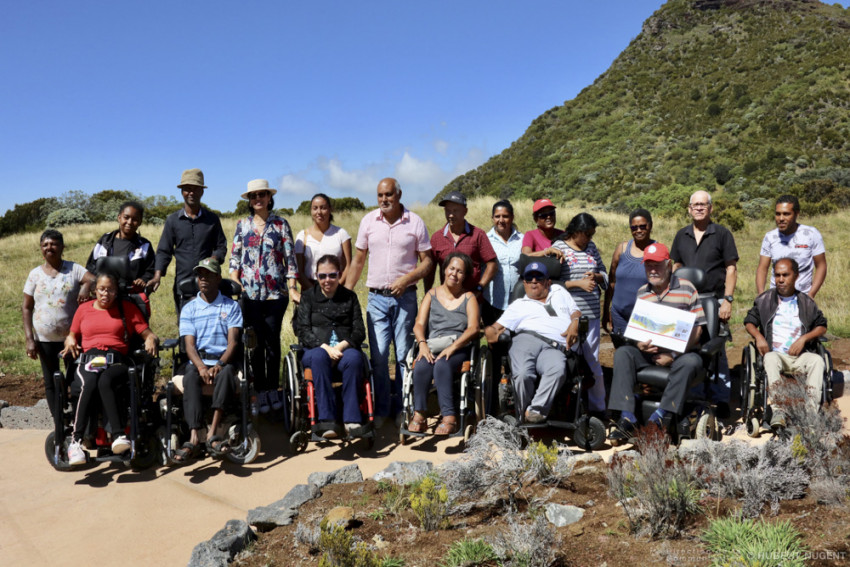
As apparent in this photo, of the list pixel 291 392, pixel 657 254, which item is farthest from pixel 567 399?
pixel 291 392

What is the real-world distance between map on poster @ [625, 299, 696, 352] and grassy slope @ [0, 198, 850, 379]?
15.6 feet

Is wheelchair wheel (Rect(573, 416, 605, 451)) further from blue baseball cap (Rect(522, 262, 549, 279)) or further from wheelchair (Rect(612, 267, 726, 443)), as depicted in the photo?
blue baseball cap (Rect(522, 262, 549, 279))

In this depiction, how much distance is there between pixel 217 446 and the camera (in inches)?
181

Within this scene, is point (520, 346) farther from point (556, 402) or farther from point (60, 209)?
point (60, 209)

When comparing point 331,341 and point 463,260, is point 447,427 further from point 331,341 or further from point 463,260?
point 463,260

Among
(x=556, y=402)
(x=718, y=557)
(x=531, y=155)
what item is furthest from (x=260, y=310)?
(x=531, y=155)

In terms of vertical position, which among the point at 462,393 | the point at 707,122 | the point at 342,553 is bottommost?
the point at 342,553

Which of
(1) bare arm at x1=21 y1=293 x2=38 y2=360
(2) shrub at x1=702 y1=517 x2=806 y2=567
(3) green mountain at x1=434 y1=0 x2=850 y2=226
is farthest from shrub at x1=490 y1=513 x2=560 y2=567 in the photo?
(3) green mountain at x1=434 y1=0 x2=850 y2=226

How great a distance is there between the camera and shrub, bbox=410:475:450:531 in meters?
3.22

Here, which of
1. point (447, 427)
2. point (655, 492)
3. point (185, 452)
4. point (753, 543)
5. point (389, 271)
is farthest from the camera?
point (389, 271)

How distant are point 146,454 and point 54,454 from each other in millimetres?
712

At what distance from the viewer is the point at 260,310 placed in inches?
220

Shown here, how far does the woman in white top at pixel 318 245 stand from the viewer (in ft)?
18.7

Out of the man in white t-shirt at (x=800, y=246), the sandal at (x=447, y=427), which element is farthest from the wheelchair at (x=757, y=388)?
the sandal at (x=447, y=427)
